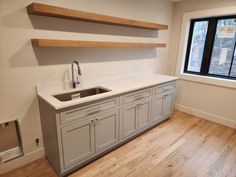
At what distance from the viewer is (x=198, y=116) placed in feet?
11.3

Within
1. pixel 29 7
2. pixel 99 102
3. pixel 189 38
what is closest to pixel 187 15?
pixel 189 38

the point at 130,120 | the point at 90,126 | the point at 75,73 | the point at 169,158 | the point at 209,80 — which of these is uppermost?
the point at 75,73

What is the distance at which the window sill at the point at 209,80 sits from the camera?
292 cm

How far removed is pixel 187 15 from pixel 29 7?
9.73ft

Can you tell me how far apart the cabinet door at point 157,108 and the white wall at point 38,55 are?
822 millimetres

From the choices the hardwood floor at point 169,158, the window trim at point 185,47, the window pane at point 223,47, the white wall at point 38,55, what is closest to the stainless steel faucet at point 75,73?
the white wall at point 38,55

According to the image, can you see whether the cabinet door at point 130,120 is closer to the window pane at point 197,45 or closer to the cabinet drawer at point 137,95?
the cabinet drawer at point 137,95

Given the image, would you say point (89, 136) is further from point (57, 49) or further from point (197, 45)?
point (197, 45)

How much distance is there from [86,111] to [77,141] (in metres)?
Answer: 0.37

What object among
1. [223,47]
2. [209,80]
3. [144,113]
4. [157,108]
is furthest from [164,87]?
[223,47]

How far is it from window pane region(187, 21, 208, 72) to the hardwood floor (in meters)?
1.43

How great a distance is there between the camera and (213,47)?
3.16 metres

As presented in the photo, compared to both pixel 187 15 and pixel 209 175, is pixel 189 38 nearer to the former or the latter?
pixel 187 15

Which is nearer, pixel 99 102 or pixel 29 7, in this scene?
pixel 29 7
